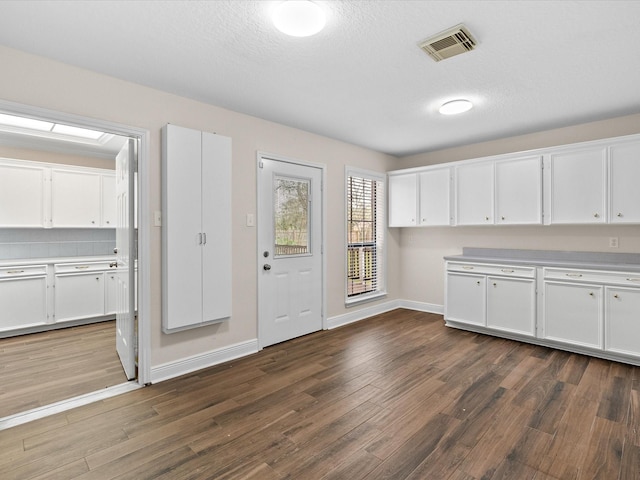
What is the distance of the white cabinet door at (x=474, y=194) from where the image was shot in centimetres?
436

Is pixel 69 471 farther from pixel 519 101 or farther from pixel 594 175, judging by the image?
pixel 594 175

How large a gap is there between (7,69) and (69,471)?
8.32ft

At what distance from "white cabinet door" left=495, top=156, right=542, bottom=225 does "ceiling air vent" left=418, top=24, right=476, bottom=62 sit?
7.54ft

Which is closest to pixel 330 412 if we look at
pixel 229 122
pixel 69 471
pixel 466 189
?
pixel 69 471

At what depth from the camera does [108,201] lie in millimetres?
5133

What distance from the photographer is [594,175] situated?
359 centimetres

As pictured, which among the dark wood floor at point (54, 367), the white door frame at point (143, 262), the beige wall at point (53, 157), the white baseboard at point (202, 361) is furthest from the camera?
the beige wall at point (53, 157)

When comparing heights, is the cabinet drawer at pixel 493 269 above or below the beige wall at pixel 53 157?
below

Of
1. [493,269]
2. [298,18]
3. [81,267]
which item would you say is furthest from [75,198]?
[493,269]

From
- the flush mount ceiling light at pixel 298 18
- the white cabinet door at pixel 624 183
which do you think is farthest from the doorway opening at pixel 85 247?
the white cabinet door at pixel 624 183

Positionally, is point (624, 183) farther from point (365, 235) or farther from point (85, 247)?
point (85, 247)

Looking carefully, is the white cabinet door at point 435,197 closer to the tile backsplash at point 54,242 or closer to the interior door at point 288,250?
the interior door at point 288,250

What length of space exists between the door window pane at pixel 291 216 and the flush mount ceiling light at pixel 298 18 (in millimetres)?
1966

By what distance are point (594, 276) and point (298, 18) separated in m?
3.64
